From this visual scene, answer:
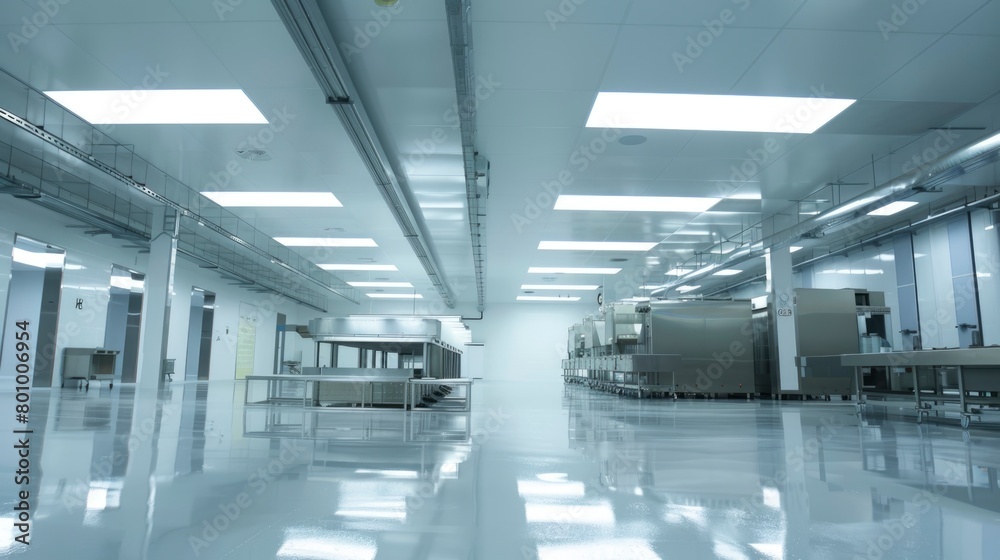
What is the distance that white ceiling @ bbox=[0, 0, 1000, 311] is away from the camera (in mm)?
6012

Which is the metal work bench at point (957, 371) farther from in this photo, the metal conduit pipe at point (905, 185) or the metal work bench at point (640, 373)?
the metal work bench at point (640, 373)

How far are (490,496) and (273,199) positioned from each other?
11543 mm

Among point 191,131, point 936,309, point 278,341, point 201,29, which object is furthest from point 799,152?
point 278,341

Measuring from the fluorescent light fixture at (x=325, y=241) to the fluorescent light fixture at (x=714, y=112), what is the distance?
9.61 metres

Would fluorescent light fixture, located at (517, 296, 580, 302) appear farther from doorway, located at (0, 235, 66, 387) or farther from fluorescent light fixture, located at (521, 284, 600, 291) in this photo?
doorway, located at (0, 235, 66, 387)

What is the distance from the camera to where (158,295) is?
43.7ft

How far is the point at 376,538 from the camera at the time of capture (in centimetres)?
187

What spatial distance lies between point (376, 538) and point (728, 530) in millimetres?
1199

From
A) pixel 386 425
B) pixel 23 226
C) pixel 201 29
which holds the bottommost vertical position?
pixel 386 425

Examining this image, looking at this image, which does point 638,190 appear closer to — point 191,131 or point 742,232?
point 742,232

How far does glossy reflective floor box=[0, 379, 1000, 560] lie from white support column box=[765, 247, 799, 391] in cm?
826

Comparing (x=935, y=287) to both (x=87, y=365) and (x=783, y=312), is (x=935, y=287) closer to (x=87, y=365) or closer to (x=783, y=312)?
(x=783, y=312)

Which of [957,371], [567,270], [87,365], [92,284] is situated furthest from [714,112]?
[92,284]

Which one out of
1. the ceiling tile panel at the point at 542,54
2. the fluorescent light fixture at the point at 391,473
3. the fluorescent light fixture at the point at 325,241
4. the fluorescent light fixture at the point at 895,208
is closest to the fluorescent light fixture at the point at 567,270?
the fluorescent light fixture at the point at 325,241
